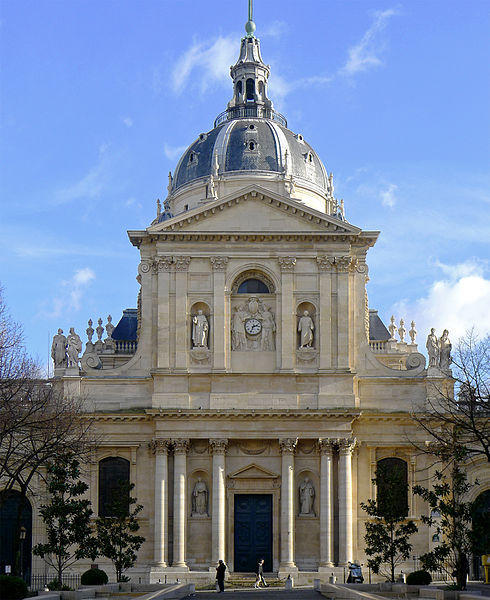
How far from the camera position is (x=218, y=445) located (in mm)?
57000

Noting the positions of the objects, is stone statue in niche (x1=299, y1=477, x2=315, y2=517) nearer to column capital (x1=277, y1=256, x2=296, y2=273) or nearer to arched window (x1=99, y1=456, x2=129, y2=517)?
arched window (x1=99, y1=456, x2=129, y2=517)

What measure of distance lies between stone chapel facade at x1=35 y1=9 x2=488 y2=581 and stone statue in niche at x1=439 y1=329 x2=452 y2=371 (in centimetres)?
86

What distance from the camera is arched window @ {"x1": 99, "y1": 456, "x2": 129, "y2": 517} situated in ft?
190

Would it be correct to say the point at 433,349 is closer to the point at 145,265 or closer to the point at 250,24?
the point at 145,265

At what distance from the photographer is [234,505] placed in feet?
189

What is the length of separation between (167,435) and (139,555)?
5.98 m

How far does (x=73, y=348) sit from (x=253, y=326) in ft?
30.0

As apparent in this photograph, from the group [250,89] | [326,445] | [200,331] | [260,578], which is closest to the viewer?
[260,578]

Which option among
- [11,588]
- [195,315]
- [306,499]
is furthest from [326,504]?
[11,588]

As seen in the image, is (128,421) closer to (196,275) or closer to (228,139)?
(196,275)

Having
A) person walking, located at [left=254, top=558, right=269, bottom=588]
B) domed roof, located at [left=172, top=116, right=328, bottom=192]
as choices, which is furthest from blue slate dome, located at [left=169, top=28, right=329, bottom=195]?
person walking, located at [left=254, top=558, right=269, bottom=588]

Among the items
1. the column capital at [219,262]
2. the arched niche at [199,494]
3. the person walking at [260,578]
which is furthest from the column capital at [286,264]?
the person walking at [260,578]

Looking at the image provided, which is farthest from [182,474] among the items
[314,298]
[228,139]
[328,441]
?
[228,139]

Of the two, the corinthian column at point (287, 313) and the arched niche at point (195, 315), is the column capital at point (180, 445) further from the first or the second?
the corinthian column at point (287, 313)
